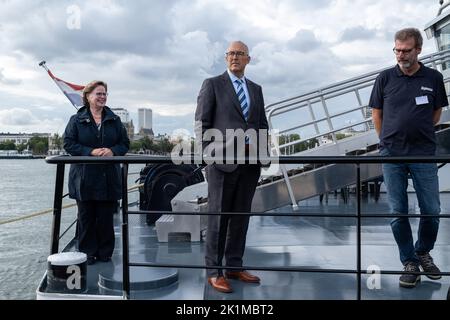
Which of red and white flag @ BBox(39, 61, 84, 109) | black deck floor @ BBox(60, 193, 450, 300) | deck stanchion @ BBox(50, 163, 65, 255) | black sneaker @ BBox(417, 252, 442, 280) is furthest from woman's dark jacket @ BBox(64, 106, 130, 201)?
red and white flag @ BBox(39, 61, 84, 109)

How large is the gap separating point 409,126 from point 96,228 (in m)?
2.84

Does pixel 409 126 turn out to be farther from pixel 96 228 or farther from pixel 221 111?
pixel 96 228

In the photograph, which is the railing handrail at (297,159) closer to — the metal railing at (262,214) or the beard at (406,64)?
the metal railing at (262,214)

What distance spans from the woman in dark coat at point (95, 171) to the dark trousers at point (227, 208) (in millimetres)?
1203

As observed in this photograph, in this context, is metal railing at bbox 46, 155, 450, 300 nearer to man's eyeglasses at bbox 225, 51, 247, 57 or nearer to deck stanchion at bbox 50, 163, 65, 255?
deck stanchion at bbox 50, 163, 65, 255

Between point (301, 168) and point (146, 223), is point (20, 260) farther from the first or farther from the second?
point (301, 168)

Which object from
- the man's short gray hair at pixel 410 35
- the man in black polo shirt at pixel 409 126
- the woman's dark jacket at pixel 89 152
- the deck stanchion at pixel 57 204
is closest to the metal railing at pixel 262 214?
the deck stanchion at pixel 57 204

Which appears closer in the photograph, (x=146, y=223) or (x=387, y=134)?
(x=387, y=134)

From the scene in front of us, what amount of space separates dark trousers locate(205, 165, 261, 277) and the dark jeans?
1.01 meters

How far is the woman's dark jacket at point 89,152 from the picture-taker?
408 cm

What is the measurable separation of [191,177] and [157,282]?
12.4ft

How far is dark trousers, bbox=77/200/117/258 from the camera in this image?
422 cm

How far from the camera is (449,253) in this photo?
14.9 ft
